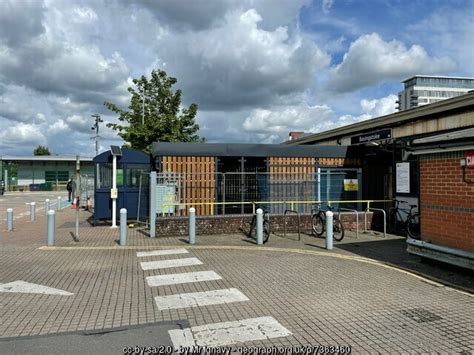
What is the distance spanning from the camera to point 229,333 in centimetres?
450

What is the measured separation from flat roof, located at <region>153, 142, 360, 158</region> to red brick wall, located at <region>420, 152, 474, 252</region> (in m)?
6.99

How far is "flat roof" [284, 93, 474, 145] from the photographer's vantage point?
10828mm

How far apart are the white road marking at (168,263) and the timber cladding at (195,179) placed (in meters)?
5.01

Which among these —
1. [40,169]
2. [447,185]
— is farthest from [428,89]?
[40,169]

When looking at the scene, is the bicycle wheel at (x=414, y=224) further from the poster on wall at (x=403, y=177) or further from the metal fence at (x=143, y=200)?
the metal fence at (x=143, y=200)

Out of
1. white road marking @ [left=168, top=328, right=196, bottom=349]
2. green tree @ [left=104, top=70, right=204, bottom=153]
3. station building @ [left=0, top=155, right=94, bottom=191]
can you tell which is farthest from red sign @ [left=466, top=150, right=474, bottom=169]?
station building @ [left=0, top=155, right=94, bottom=191]

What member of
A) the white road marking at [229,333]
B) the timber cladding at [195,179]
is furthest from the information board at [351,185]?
the white road marking at [229,333]

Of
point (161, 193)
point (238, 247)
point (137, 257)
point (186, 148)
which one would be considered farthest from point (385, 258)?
point (186, 148)

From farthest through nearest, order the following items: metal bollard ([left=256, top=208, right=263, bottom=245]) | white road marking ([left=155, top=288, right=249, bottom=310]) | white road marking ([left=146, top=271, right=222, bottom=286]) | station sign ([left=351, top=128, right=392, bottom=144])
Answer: station sign ([left=351, top=128, right=392, bottom=144]) → metal bollard ([left=256, top=208, right=263, bottom=245]) → white road marking ([left=146, top=271, right=222, bottom=286]) → white road marking ([left=155, top=288, right=249, bottom=310])

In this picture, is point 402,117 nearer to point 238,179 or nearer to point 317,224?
point 317,224

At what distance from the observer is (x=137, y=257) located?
8.76m

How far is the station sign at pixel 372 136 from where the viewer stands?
14.1 metres

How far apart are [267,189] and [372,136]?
4464mm

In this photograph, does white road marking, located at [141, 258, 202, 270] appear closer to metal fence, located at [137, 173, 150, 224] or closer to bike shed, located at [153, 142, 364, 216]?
bike shed, located at [153, 142, 364, 216]
